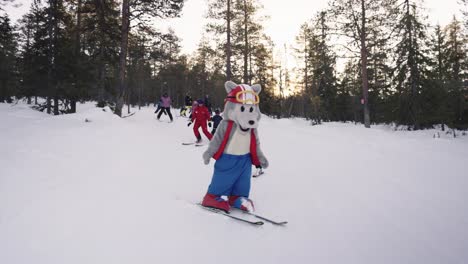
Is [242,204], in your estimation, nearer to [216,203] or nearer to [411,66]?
[216,203]

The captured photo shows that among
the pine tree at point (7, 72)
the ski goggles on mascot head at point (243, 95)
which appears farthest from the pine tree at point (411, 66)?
the pine tree at point (7, 72)

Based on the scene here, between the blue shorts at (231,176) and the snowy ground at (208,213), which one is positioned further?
the blue shorts at (231,176)

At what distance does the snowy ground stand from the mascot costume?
1.24ft

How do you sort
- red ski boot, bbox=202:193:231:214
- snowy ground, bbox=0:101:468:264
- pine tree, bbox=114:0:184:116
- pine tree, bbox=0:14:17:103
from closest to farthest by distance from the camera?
snowy ground, bbox=0:101:468:264, red ski boot, bbox=202:193:231:214, pine tree, bbox=114:0:184:116, pine tree, bbox=0:14:17:103

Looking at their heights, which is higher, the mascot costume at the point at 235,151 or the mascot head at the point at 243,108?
the mascot head at the point at 243,108

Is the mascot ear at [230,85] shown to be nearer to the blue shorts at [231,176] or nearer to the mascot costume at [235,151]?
the mascot costume at [235,151]

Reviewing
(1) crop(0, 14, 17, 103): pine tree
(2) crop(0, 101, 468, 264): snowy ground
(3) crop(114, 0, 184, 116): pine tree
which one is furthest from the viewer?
(1) crop(0, 14, 17, 103): pine tree

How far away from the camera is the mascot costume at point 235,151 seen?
3.60 m

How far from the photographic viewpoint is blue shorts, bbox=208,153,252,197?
11.8 feet

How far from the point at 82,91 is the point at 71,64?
6.04 feet

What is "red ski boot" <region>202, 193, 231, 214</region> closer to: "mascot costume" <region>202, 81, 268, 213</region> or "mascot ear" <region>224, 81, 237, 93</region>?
"mascot costume" <region>202, 81, 268, 213</region>

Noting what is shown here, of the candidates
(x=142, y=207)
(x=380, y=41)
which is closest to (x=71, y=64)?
(x=142, y=207)

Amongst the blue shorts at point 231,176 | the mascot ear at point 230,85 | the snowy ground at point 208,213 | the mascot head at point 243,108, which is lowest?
the snowy ground at point 208,213

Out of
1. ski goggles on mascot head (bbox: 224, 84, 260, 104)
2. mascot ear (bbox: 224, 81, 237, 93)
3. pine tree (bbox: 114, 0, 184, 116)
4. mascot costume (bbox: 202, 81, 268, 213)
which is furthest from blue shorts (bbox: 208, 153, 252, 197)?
pine tree (bbox: 114, 0, 184, 116)
